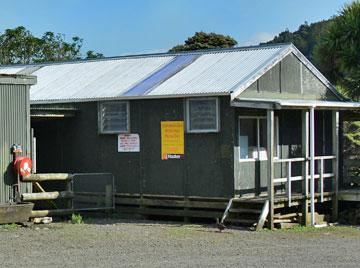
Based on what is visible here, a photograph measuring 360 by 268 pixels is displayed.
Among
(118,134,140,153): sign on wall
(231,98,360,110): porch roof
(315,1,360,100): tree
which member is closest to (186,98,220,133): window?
(231,98,360,110): porch roof

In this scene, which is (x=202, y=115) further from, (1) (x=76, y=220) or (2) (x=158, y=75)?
(1) (x=76, y=220)

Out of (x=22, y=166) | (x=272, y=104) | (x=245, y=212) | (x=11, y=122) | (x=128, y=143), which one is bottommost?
(x=245, y=212)

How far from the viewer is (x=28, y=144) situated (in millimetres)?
16984

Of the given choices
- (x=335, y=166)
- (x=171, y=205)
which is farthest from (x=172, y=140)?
(x=335, y=166)

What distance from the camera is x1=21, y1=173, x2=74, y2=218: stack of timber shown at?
1673 cm

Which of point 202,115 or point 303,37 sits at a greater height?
point 303,37

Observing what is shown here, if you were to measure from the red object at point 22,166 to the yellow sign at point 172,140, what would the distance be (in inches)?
136

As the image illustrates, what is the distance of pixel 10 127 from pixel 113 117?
3339 millimetres

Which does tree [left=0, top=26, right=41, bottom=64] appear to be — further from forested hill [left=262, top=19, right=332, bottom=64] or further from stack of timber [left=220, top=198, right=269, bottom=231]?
stack of timber [left=220, top=198, right=269, bottom=231]

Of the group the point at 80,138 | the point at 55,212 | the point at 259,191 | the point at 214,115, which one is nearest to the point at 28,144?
the point at 55,212

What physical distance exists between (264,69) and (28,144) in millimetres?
6099

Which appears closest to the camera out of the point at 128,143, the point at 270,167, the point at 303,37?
the point at 270,167

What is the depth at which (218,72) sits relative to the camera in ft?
61.7

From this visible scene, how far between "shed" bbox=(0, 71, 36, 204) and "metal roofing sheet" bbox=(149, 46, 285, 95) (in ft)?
10.7
